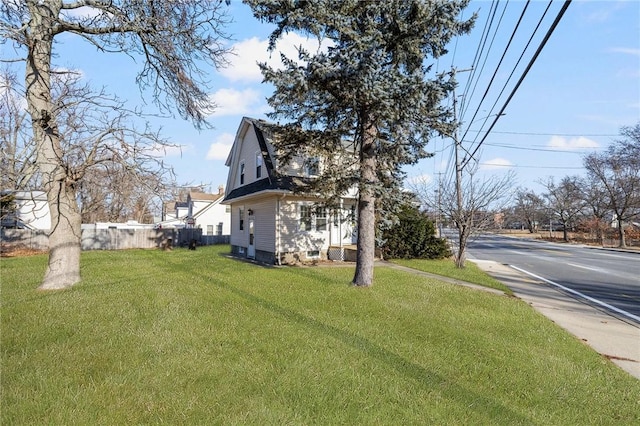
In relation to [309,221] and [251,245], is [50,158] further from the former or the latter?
[251,245]

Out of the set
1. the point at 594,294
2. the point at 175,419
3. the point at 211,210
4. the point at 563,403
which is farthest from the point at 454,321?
the point at 211,210

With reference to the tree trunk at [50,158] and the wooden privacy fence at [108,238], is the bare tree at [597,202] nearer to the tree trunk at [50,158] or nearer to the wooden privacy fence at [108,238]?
the wooden privacy fence at [108,238]

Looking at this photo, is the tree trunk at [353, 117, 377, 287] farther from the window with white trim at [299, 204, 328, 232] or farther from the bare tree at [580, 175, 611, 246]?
the bare tree at [580, 175, 611, 246]

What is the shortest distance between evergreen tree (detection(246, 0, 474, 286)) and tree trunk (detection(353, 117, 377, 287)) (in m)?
0.03

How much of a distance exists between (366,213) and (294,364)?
224 inches

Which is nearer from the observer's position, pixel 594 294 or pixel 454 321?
pixel 454 321

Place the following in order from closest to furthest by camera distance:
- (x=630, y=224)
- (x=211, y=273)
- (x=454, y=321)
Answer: (x=454, y=321) < (x=211, y=273) < (x=630, y=224)

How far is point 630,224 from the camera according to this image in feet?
147

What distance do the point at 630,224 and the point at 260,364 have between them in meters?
58.2

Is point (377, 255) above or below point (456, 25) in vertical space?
below

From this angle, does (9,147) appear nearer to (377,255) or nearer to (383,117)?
(383,117)

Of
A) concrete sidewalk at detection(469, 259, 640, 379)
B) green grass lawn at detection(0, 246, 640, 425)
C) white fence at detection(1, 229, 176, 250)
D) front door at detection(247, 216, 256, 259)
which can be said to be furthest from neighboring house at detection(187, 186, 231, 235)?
concrete sidewalk at detection(469, 259, 640, 379)

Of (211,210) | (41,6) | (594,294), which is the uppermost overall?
(41,6)

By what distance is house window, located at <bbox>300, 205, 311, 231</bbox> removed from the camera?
15.0 metres
